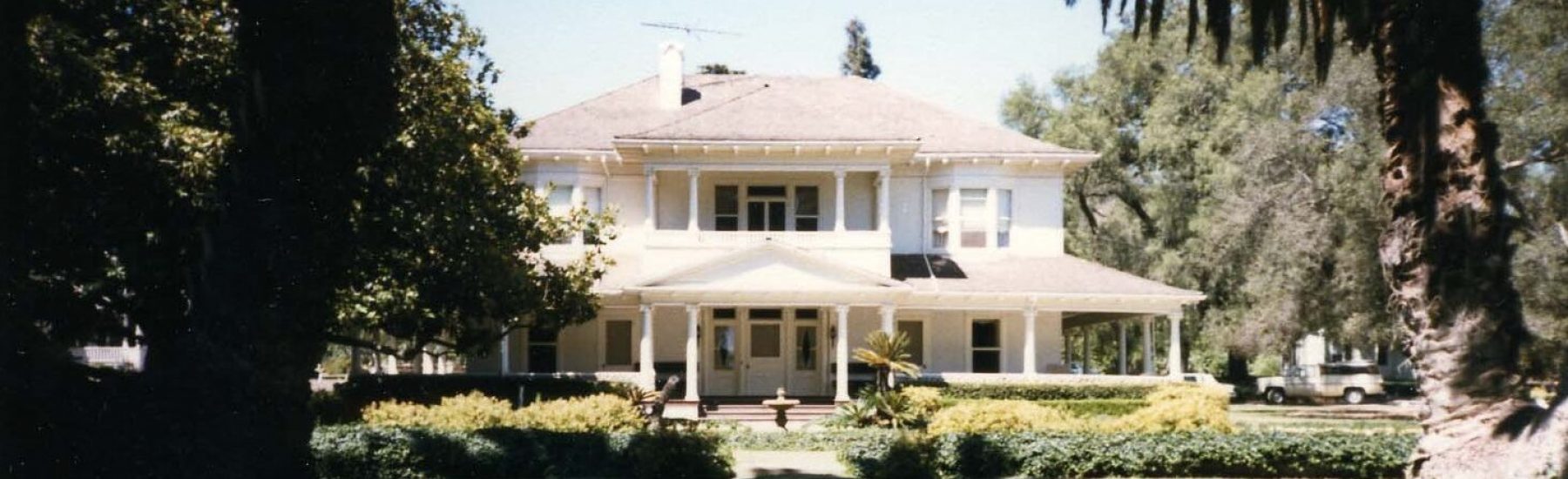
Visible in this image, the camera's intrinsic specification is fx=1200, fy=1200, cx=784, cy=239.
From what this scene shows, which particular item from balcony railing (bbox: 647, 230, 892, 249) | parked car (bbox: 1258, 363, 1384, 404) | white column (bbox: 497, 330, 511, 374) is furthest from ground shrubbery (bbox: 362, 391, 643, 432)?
parked car (bbox: 1258, 363, 1384, 404)

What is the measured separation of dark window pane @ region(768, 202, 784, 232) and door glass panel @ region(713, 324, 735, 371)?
118 inches

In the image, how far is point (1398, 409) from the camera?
38.1 meters

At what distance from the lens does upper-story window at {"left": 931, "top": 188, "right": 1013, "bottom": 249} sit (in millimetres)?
32594

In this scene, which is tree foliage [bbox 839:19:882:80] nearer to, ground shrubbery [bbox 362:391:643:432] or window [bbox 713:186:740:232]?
window [bbox 713:186:740:232]

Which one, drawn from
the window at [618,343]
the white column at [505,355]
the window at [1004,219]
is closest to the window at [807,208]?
the window at [1004,219]

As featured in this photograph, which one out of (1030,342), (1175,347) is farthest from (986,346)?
(1175,347)

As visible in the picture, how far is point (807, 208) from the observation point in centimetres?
3262

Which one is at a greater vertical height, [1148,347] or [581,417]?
[1148,347]

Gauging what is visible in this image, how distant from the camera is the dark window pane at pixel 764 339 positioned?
104ft

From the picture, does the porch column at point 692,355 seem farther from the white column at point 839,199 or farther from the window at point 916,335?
the window at point 916,335

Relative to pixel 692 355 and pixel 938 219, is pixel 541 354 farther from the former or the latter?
pixel 938 219

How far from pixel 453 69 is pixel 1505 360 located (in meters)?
17.0

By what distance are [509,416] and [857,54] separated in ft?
156

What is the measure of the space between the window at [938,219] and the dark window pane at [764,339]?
198 inches
